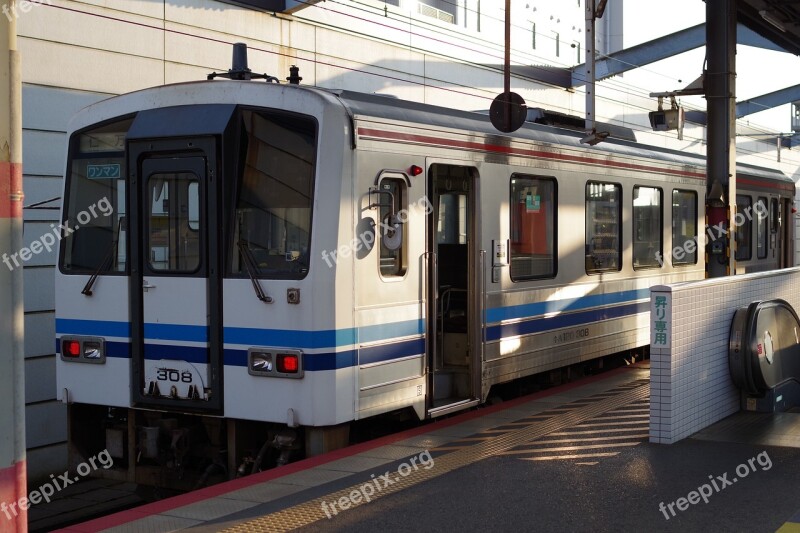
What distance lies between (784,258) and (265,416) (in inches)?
528

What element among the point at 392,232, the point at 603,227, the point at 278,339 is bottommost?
the point at 278,339

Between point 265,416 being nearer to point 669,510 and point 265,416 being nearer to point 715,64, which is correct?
point 669,510

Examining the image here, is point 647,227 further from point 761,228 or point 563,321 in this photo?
point 761,228

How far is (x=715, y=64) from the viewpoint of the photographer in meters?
12.4

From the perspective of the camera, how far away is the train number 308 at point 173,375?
748 centimetres

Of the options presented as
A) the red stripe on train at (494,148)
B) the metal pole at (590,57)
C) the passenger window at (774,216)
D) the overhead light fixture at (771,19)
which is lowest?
the passenger window at (774,216)

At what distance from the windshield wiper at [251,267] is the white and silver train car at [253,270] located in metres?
0.01

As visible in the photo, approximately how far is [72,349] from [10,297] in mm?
4477

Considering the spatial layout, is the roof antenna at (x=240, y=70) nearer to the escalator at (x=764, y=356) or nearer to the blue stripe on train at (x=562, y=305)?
the blue stripe on train at (x=562, y=305)

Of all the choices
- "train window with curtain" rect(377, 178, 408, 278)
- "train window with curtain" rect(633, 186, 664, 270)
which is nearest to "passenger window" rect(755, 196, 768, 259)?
"train window with curtain" rect(633, 186, 664, 270)

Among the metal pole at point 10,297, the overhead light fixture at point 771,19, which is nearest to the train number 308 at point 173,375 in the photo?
the metal pole at point 10,297

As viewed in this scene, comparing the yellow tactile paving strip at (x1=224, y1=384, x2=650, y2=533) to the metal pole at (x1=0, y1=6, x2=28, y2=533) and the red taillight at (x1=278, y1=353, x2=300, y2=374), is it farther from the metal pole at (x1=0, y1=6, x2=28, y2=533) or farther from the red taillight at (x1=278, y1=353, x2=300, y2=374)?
the metal pole at (x1=0, y1=6, x2=28, y2=533)

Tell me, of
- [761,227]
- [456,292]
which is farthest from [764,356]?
[761,227]

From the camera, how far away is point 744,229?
1611cm
